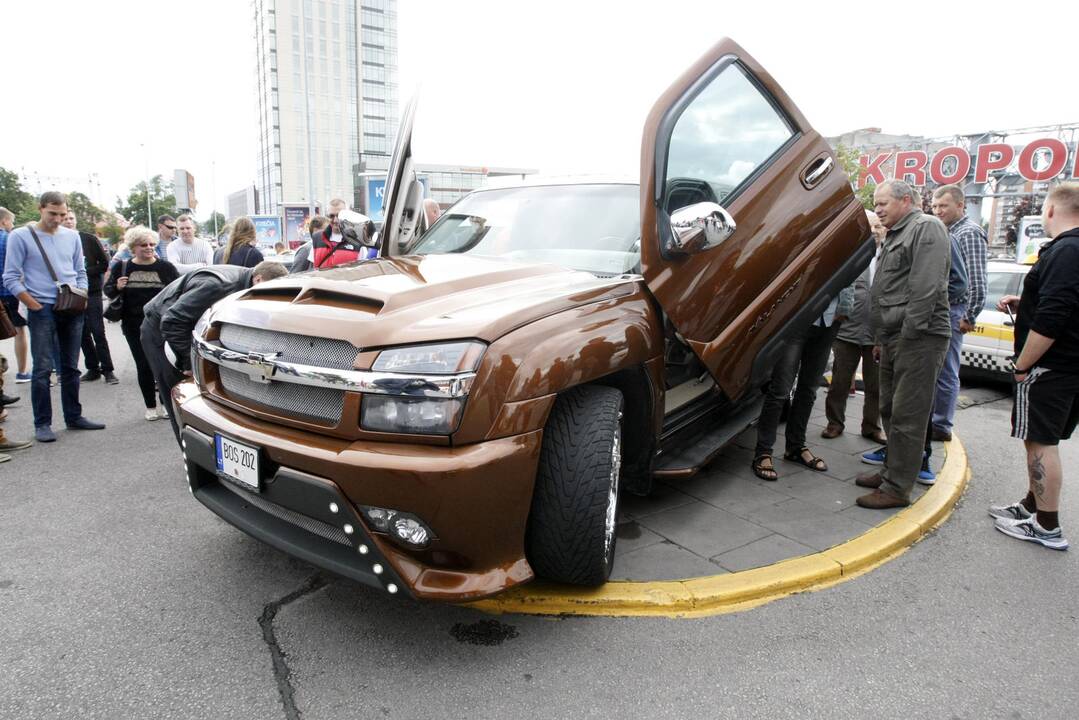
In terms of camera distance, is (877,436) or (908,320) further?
(877,436)

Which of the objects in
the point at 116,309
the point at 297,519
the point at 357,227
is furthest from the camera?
the point at 116,309

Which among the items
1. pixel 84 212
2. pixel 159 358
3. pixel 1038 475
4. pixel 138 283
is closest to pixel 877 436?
pixel 1038 475

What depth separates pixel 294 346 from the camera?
7.66 feet

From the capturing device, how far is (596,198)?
354 centimetres

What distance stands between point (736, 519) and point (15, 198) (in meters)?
71.3

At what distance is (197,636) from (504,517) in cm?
132

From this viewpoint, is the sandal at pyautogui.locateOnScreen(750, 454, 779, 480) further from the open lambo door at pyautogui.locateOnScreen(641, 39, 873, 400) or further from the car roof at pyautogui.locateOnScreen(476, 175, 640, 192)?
the car roof at pyautogui.locateOnScreen(476, 175, 640, 192)

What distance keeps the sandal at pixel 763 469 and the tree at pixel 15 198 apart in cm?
6517

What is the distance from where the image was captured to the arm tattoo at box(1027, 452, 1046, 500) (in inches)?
133

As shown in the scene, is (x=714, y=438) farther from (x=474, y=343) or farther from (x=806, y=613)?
(x=474, y=343)

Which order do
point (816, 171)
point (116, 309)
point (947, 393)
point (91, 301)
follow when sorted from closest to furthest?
point (816, 171) < point (947, 393) < point (116, 309) < point (91, 301)

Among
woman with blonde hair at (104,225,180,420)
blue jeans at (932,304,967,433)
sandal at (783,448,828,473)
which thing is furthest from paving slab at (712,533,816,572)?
woman with blonde hair at (104,225,180,420)

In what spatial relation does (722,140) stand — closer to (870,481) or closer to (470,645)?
(870,481)

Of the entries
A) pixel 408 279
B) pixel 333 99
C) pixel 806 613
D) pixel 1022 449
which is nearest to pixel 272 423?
pixel 408 279
